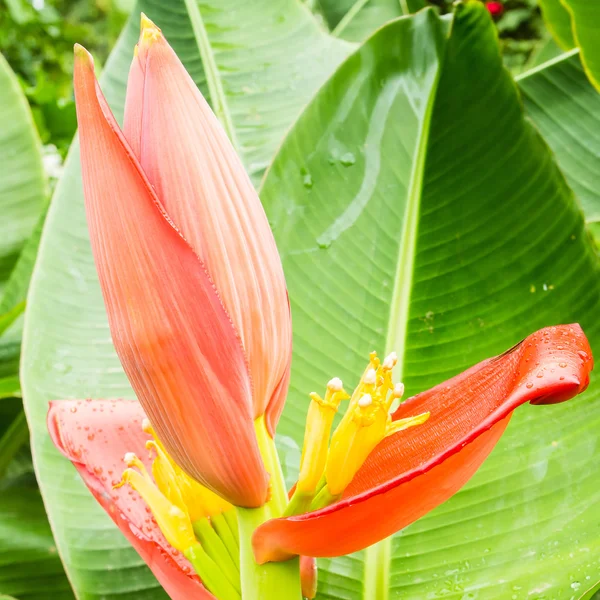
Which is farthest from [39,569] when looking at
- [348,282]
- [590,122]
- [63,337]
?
[590,122]

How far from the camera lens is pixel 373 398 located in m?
0.36

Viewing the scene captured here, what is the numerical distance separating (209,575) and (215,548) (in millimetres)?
16

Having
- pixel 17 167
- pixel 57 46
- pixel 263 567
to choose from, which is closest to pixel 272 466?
pixel 263 567

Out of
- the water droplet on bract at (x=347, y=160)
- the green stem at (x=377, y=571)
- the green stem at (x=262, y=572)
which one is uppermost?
the water droplet on bract at (x=347, y=160)

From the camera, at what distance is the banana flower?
0.98ft

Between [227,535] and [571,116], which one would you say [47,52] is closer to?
[571,116]

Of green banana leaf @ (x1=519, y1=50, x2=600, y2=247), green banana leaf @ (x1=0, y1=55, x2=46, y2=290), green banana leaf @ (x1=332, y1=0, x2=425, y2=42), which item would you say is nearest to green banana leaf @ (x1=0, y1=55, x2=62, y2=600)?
green banana leaf @ (x1=0, y1=55, x2=46, y2=290)

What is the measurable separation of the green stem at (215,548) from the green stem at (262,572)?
0.11 feet

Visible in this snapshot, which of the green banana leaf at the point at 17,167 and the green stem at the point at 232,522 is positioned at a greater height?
the green banana leaf at the point at 17,167

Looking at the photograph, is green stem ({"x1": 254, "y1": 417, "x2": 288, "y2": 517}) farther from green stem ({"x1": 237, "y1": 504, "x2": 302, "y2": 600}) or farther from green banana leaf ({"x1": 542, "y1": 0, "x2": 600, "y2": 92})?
green banana leaf ({"x1": 542, "y1": 0, "x2": 600, "y2": 92})

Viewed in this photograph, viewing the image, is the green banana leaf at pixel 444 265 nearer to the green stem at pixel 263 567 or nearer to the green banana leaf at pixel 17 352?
the green stem at pixel 263 567

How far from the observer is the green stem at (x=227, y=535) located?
1.30ft

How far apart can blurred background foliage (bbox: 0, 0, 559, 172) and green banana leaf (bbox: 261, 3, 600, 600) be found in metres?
0.51

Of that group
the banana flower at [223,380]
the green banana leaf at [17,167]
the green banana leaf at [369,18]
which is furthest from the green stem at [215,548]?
the green banana leaf at [369,18]
